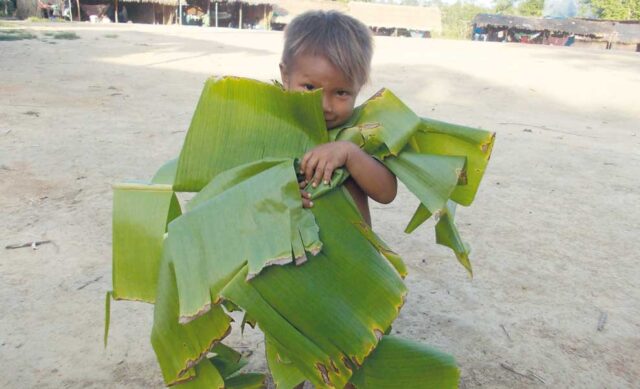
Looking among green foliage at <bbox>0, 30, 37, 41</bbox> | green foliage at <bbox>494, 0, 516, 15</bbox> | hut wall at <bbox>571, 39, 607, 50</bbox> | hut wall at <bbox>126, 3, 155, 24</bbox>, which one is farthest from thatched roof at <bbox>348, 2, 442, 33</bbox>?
green foliage at <bbox>0, 30, 37, 41</bbox>

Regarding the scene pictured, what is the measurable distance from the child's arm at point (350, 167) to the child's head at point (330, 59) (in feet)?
0.46

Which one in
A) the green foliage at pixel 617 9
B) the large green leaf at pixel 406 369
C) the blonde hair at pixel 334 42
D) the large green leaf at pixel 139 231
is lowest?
the large green leaf at pixel 406 369

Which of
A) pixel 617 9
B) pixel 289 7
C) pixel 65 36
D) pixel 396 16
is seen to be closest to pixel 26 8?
pixel 65 36

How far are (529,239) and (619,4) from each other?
108ft

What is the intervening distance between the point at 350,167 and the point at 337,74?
0.72ft

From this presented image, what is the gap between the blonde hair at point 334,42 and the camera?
1.22 meters

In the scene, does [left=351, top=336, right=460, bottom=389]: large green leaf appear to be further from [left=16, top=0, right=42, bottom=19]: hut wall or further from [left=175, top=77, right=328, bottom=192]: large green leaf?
[left=16, top=0, right=42, bottom=19]: hut wall

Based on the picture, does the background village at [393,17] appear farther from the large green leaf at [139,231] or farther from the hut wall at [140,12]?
the large green leaf at [139,231]

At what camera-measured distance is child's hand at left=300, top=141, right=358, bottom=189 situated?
1125 mm

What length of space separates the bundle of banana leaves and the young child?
0.04 metres

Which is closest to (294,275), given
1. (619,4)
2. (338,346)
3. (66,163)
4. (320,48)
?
(338,346)

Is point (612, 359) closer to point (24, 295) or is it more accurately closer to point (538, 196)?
point (538, 196)

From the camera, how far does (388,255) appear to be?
Answer: 1154mm

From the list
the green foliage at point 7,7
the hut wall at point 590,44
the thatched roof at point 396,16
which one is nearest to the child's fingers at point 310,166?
the hut wall at point 590,44
